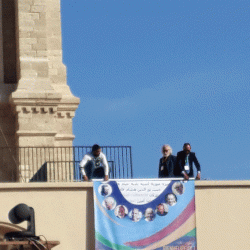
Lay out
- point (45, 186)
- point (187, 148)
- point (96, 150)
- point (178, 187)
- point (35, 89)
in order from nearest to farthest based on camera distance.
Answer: point (96, 150) < point (187, 148) < point (45, 186) < point (178, 187) < point (35, 89)

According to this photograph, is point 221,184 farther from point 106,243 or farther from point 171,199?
point 106,243

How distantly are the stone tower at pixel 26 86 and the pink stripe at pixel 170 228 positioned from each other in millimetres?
6178

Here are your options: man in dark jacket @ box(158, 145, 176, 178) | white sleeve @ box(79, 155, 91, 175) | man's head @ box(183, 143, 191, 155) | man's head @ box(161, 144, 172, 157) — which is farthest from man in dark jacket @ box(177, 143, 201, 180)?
white sleeve @ box(79, 155, 91, 175)

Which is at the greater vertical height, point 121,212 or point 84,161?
point 84,161

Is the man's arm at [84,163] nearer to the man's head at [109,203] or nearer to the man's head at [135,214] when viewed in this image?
the man's head at [109,203]

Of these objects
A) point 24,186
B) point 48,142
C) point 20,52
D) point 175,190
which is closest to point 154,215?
point 175,190

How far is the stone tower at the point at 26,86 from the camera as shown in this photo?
117 feet

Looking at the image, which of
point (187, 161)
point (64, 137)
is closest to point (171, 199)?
point (187, 161)

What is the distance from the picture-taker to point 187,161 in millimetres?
30016

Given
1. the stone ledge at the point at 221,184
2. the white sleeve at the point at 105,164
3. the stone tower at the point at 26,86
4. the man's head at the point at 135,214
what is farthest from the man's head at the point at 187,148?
the stone tower at the point at 26,86

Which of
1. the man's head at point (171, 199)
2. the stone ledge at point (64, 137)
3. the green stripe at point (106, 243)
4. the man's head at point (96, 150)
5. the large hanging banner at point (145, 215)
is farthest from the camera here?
the stone ledge at point (64, 137)

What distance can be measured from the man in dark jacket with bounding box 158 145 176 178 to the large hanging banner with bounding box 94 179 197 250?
21cm

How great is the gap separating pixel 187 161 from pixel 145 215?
1.85 meters

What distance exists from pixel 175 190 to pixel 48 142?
6208mm
